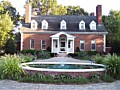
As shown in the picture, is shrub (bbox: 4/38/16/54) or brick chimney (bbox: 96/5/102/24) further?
brick chimney (bbox: 96/5/102/24)

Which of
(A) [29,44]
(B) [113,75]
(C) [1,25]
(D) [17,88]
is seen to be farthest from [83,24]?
(D) [17,88]

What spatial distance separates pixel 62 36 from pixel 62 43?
4.69ft

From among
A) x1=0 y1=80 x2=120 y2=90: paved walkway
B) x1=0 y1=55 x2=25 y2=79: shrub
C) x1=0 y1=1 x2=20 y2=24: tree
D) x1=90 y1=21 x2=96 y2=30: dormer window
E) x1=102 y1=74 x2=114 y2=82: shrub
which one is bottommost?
x1=0 y1=80 x2=120 y2=90: paved walkway

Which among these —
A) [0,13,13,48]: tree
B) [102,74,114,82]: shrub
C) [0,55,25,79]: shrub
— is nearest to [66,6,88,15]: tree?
[0,13,13,48]: tree

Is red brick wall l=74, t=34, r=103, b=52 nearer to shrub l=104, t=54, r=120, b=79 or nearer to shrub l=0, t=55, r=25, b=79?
shrub l=104, t=54, r=120, b=79

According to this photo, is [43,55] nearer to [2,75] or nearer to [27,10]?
[27,10]

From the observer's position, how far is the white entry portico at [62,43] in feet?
135

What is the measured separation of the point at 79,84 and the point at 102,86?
1.09 meters

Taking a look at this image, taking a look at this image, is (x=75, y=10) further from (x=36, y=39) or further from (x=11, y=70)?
(x=11, y=70)

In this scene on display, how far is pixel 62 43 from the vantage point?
42.7 m

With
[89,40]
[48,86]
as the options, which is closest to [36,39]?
[89,40]

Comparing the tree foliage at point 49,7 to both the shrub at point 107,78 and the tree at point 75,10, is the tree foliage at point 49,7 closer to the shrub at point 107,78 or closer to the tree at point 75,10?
the tree at point 75,10

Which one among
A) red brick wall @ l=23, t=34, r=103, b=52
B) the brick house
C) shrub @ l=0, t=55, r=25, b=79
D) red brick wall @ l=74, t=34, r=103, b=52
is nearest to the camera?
shrub @ l=0, t=55, r=25, b=79

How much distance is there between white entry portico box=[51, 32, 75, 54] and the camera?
41.2 m
